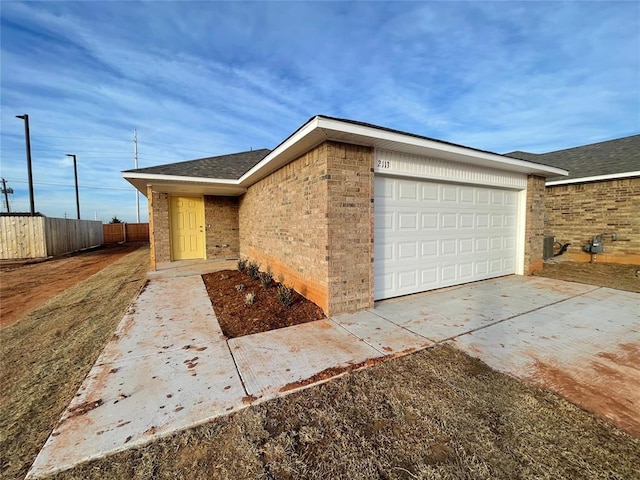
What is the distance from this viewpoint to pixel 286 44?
7.09 meters

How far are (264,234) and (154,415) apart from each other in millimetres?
5485

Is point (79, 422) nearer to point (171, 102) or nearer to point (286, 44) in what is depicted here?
point (286, 44)

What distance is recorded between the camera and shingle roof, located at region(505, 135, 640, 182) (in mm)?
8469

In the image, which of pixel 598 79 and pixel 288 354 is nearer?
pixel 288 354

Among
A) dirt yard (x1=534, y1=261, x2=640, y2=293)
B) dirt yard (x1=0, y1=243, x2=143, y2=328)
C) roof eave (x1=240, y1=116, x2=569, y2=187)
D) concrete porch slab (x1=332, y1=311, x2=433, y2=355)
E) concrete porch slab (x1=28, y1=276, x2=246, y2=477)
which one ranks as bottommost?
dirt yard (x1=0, y1=243, x2=143, y2=328)

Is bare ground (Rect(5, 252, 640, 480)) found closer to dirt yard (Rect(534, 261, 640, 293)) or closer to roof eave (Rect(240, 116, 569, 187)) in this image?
roof eave (Rect(240, 116, 569, 187))

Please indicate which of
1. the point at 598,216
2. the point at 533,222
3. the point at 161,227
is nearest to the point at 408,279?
the point at 533,222

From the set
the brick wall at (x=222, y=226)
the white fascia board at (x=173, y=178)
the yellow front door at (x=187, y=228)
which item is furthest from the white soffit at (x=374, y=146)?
the yellow front door at (x=187, y=228)

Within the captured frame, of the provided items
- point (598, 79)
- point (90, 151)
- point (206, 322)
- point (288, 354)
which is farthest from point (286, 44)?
point (90, 151)

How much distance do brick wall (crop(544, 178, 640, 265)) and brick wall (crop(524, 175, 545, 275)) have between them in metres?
3.17

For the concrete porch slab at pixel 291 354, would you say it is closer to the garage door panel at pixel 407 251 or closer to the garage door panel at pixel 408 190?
the garage door panel at pixel 407 251

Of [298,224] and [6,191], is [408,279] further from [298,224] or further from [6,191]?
[6,191]

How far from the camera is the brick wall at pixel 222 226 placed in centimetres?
1045

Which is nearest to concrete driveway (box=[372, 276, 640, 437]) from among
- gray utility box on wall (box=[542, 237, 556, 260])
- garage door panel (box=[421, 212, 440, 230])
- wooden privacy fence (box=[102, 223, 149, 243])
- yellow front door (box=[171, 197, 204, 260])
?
garage door panel (box=[421, 212, 440, 230])
